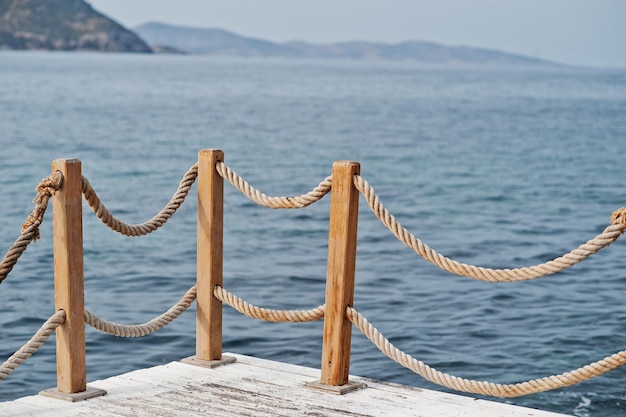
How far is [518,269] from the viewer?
16.5 ft

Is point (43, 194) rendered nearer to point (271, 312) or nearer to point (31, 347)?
point (31, 347)

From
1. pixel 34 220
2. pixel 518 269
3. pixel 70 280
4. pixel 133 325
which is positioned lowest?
pixel 133 325

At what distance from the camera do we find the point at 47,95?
186 feet

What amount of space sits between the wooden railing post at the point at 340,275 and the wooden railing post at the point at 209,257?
0.82 m

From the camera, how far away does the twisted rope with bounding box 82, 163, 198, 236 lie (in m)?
5.53

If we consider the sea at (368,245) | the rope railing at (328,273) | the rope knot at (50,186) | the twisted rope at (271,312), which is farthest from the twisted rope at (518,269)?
the sea at (368,245)

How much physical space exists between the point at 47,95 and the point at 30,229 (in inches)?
2115

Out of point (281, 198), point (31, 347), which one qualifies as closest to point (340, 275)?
point (281, 198)

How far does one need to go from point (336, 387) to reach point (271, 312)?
676mm

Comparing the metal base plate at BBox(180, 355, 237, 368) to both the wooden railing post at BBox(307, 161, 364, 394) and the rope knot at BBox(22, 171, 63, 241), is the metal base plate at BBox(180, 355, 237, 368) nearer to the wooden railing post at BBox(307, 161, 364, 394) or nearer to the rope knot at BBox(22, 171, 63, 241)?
the wooden railing post at BBox(307, 161, 364, 394)

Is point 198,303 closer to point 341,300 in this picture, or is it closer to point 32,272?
point 341,300

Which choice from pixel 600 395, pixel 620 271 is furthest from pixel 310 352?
pixel 620 271

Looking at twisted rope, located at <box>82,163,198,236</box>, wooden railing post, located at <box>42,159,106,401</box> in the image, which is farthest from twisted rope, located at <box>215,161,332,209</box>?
wooden railing post, located at <box>42,159,106,401</box>

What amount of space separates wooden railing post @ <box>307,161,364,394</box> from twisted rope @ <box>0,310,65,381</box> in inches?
59.1
